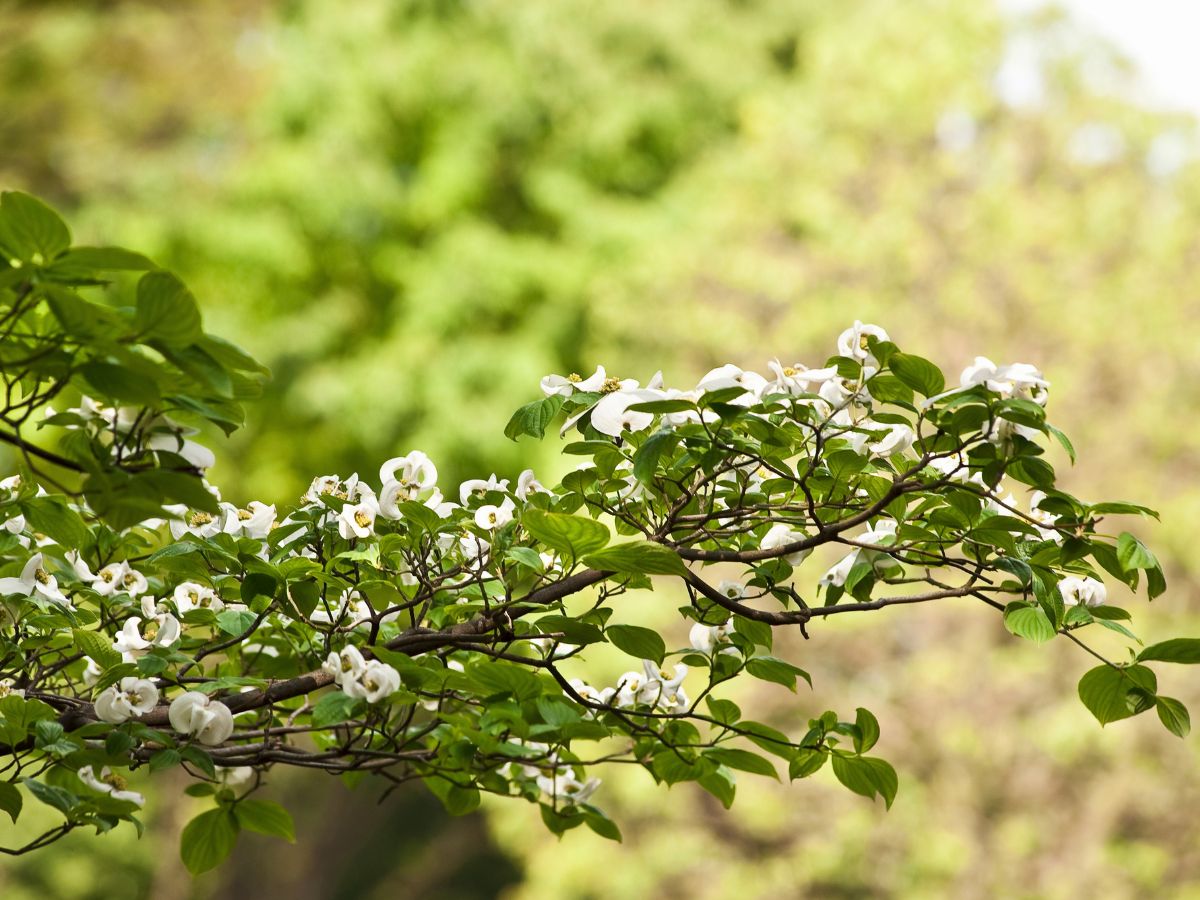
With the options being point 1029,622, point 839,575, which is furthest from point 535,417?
point 1029,622

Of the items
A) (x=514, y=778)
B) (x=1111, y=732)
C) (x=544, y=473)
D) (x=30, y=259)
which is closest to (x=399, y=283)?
(x=544, y=473)

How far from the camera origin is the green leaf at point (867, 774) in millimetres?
1462

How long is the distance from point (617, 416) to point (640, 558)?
0.53ft

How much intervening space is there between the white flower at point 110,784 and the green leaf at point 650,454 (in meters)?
0.68

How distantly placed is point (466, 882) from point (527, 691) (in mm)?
11374

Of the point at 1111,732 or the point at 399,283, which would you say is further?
the point at 399,283

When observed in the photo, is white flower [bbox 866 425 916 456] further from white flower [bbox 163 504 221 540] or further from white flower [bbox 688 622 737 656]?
white flower [bbox 163 504 221 540]

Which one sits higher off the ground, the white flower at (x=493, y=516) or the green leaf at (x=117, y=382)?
the white flower at (x=493, y=516)

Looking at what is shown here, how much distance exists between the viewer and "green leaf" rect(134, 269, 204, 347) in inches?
36.4

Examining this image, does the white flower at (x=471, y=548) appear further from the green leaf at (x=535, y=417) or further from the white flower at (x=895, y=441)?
the white flower at (x=895, y=441)

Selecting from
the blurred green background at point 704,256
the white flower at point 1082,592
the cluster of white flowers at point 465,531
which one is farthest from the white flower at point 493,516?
the blurred green background at point 704,256

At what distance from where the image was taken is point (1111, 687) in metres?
1.31

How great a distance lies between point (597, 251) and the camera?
9484 millimetres

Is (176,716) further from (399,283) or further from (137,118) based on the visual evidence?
(399,283)
